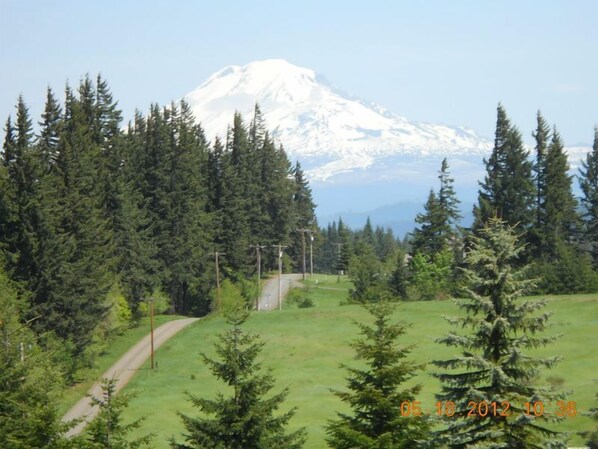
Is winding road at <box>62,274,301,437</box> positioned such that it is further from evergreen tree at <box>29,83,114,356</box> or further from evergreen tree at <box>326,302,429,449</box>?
evergreen tree at <box>326,302,429,449</box>

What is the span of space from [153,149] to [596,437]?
241 ft

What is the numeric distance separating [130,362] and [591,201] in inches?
2149

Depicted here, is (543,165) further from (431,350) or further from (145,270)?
(145,270)

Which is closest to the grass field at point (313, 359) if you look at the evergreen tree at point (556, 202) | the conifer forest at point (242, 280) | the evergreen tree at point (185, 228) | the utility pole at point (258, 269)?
the conifer forest at point (242, 280)

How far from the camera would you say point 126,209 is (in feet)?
291

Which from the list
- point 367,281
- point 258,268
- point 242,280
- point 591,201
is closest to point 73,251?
point 242,280

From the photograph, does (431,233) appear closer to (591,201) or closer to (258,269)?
(591,201)

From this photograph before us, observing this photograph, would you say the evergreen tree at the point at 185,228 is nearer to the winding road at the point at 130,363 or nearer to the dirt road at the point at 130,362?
the winding road at the point at 130,363

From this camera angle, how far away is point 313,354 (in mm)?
72562

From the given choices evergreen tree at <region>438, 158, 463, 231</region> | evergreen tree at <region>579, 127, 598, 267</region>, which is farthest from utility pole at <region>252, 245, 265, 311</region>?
evergreen tree at <region>579, 127, 598, 267</region>

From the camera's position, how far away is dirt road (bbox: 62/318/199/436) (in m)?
61.9

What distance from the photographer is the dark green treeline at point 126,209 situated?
67.9 metres

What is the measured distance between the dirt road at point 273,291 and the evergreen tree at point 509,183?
25.8 metres

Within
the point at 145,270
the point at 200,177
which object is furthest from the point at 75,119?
the point at 200,177
